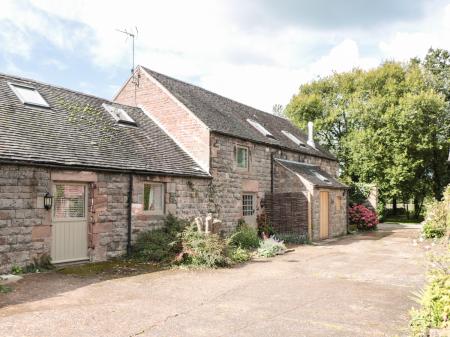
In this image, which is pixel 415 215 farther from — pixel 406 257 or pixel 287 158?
pixel 406 257

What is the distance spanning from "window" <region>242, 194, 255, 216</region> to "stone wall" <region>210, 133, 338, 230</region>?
1.11 ft

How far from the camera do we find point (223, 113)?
786 inches

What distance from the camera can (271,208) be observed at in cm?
1969

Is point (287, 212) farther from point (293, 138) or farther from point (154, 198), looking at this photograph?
point (154, 198)

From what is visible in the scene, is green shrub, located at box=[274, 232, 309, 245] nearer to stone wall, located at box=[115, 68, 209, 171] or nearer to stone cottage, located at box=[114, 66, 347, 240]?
stone cottage, located at box=[114, 66, 347, 240]

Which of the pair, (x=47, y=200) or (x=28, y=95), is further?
(x=28, y=95)

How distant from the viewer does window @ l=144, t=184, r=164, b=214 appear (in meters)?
13.6

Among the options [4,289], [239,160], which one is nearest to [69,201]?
[4,289]

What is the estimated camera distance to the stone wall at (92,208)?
9.83m

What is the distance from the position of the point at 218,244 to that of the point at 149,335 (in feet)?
19.9

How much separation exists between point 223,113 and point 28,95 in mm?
9264

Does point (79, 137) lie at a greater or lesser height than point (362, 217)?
greater

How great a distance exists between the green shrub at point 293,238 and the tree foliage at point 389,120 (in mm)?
15264

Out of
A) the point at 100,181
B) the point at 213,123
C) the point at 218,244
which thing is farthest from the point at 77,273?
the point at 213,123
